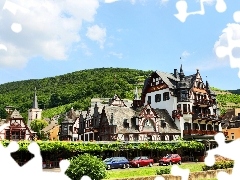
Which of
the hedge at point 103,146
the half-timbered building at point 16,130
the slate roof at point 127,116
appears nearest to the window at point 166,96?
the slate roof at point 127,116

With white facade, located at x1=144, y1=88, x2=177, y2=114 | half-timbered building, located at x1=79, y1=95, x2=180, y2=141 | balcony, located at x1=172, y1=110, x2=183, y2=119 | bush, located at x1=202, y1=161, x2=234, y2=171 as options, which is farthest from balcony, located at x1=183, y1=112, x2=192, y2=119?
bush, located at x1=202, y1=161, x2=234, y2=171

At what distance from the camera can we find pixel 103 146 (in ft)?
162

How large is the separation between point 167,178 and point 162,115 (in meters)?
38.6

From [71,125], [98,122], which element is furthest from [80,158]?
[71,125]

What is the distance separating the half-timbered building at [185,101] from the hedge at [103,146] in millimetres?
8479

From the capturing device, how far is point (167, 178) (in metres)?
27.6

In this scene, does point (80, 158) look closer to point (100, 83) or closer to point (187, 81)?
point (187, 81)

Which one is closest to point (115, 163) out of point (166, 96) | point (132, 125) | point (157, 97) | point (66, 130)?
point (132, 125)

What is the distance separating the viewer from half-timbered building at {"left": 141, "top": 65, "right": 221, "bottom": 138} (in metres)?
65.9

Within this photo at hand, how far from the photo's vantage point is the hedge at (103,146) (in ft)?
147

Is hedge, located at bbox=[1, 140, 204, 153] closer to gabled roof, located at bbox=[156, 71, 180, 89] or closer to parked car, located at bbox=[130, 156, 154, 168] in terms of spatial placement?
parked car, located at bbox=[130, 156, 154, 168]

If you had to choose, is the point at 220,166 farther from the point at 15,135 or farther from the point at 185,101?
the point at 15,135

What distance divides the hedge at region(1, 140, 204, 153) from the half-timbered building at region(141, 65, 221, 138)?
8.48 metres

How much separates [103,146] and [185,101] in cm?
2219
